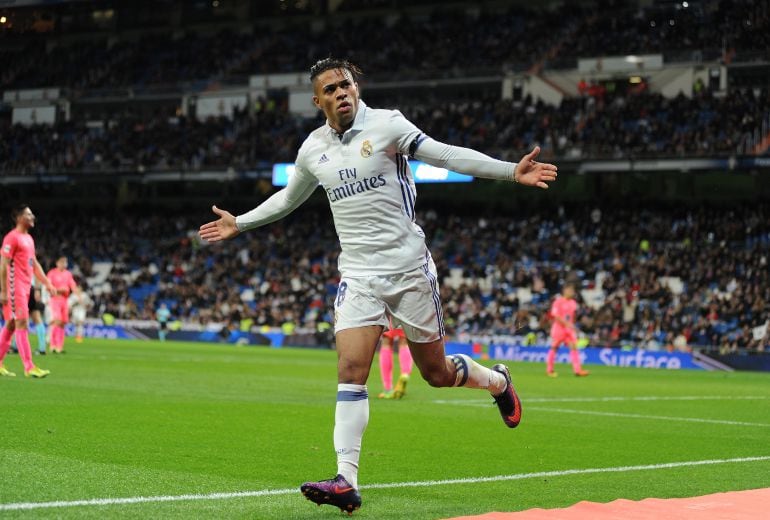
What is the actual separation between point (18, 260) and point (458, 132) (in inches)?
1316

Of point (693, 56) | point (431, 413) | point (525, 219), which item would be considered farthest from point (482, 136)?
point (431, 413)

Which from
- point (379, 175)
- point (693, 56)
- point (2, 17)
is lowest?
point (379, 175)

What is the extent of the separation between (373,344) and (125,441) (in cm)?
398

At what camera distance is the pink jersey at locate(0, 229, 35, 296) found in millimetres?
16703

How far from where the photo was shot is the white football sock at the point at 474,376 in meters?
7.71

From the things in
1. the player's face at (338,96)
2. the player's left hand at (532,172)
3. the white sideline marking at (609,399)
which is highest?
the player's face at (338,96)

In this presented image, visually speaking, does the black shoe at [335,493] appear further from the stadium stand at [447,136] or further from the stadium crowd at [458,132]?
the stadium crowd at [458,132]

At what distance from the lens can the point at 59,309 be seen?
87.4ft

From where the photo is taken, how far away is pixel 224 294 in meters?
47.6

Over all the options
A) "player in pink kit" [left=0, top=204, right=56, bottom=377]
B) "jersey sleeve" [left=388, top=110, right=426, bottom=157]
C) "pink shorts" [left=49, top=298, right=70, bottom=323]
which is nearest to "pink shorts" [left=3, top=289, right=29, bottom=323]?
"player in pink kit" [left=0, top=204, right=56, bottom=377]

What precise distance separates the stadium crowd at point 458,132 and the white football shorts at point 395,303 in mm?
36013

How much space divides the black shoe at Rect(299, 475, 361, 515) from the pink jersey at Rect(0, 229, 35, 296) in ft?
38.1

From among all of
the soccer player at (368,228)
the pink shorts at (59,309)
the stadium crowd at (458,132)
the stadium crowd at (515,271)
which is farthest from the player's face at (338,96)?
the stadium crowd at (458,132)

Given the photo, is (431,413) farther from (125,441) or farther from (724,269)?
(724,269)
